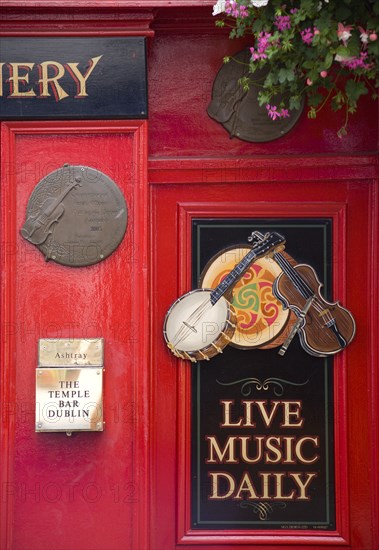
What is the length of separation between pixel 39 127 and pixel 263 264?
1531 millimetres

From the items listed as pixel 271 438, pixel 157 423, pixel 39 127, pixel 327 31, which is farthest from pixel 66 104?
pixel 271 438

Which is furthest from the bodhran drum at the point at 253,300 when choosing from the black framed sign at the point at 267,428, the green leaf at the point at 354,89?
the green leaf at the point at 354,89

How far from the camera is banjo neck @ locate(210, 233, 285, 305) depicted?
479 centimetres

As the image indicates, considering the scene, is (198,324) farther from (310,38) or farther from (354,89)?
(310,38)

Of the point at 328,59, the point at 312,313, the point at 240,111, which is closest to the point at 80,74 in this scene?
the point at 240,111

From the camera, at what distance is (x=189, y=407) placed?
481 centimetres

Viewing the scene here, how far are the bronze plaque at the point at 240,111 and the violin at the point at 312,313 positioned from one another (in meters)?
0.80

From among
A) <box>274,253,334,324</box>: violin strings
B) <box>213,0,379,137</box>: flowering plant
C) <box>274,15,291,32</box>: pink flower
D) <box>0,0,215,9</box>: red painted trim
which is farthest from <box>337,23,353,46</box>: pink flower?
<box>274,253,334,324</box>: violin strings

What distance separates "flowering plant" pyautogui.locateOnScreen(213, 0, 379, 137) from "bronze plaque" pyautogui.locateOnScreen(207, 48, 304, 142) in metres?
0.44

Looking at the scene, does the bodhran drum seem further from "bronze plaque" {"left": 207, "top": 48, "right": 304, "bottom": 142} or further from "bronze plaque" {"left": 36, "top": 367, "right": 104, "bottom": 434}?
"bronze plaque" {"left": 36, "top": 367, "right": 104, "bottom": 434}

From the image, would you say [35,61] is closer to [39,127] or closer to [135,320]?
[39,127]

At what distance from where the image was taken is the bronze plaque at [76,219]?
462 centimetres

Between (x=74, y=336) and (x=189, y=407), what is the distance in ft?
2.67

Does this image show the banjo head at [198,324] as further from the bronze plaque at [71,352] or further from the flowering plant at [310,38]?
the flowering plant at [310,38]
